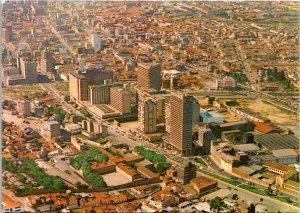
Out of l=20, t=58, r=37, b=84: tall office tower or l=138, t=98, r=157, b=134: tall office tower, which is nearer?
l=138, t=98, r=157, b=134: tall office tower

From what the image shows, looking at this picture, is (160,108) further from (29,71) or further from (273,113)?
(29,71)

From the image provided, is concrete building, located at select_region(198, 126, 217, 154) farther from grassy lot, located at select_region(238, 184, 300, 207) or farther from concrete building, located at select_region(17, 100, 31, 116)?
concrete building, located at select_region(17, 100, 31, 116)

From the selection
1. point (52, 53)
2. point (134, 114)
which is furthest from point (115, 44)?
point (134, 114)

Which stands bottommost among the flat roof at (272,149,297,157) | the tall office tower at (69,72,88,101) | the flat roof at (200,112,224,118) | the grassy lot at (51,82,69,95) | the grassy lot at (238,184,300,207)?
the grassy lot at (238,184,300,207)

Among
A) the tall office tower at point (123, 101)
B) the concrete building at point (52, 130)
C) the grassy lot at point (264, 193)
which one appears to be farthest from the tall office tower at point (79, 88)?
the grassy lot at point (264, 193)

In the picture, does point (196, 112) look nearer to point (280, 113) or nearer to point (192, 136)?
point (192, 136)

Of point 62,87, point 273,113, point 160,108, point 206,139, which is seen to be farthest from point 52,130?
point 273,113

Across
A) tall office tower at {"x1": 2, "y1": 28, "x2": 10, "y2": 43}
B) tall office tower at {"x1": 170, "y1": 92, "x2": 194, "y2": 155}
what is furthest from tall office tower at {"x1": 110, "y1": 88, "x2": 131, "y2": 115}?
tall office tower at {"x1": 2, "y1": 28, "x2": 10, "y2": 43}
